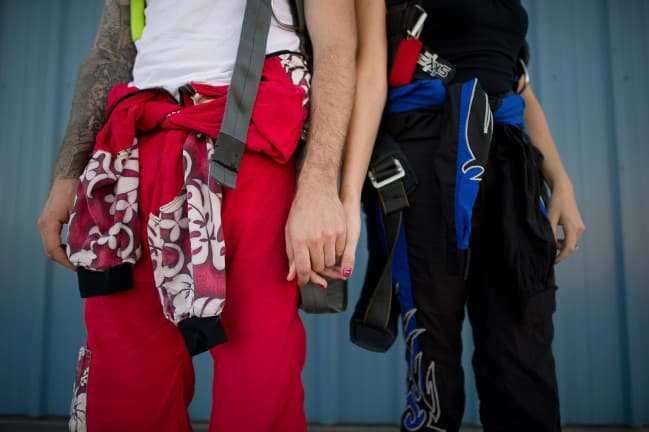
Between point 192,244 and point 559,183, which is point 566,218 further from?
point 192,244

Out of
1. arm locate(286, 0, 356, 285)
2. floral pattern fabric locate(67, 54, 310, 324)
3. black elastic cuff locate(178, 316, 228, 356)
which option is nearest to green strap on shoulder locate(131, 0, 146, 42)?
floral pattern fabric locate(67, 54, 310, 324)

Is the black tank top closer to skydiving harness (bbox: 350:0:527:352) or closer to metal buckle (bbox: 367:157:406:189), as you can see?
skydiving harness (bbox: 350:0:527:352)

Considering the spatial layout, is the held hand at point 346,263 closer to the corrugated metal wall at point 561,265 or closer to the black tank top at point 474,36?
the black tank top at point 474,36

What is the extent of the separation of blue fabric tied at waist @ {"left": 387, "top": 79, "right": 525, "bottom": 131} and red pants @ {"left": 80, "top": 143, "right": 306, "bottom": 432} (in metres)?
0.41

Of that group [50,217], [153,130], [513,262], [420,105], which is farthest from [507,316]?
[50,217]

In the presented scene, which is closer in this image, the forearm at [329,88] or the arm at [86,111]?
the forearm at [329,88]

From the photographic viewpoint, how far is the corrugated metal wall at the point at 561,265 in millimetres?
2266

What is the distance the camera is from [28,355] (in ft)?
7.78

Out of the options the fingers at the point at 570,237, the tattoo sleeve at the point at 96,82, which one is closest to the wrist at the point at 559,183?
the fingers at the point at 570,237

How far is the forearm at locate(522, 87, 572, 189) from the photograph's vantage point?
1266 mm

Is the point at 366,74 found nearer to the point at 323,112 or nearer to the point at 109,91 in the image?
the point at 323,112

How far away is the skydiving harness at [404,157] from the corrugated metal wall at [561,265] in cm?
128

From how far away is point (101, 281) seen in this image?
0.81 m

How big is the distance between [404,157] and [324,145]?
0.29m
